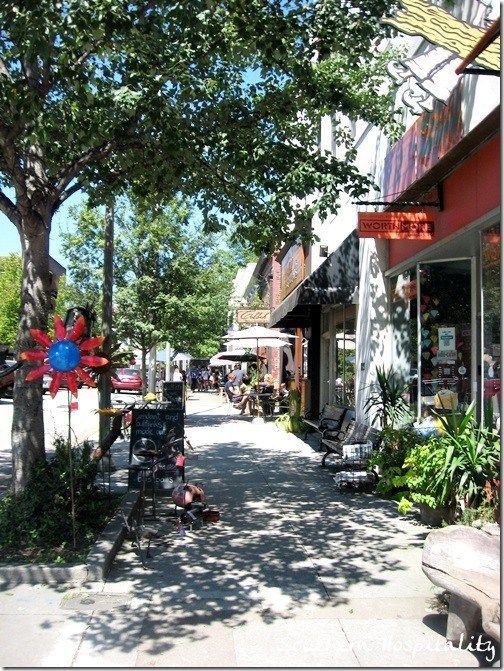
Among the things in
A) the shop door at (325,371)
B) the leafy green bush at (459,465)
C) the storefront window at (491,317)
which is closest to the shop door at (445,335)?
the storefront window at (491,317)

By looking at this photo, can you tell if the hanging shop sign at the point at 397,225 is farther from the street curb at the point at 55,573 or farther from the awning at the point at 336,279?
the street curb at the point at 55,573

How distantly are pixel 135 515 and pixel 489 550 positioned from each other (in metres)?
4.09

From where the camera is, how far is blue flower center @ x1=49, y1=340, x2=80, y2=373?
604 cm

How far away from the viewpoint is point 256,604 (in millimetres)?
5141

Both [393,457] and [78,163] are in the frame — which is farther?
[393,457]

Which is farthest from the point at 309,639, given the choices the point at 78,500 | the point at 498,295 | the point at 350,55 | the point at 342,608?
the point at 350,55

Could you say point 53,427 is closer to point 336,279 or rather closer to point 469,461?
point 336,279

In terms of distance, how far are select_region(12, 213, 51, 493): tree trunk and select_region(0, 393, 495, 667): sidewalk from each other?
138cm

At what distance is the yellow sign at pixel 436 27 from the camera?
6.50 meters

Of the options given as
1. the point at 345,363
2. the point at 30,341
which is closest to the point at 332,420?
the point at 345,363

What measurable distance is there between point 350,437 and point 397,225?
144 inches

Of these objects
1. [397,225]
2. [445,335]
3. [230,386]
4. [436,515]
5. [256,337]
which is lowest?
[436,515]

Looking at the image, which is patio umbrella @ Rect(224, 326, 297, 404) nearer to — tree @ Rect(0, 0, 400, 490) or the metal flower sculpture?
tree @ Rect(0, 0, 400, 490)

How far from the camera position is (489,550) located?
181 inches
